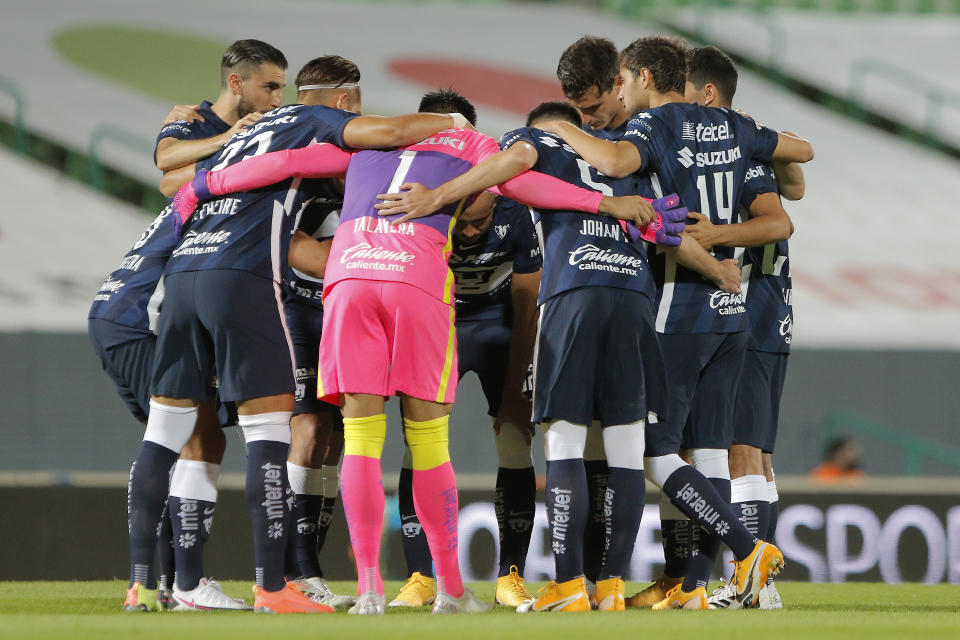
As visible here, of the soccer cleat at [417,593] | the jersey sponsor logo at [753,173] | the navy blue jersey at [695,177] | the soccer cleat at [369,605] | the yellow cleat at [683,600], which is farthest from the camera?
the jersey sponsor logo at [753,173]

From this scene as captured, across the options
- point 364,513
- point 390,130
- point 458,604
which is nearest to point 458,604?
point 458,604

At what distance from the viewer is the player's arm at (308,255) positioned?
5488mm

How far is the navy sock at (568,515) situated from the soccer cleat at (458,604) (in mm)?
326

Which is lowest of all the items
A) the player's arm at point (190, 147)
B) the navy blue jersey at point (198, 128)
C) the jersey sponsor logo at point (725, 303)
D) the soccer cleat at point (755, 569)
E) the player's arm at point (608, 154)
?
the soccer cleat at point (755, 569)

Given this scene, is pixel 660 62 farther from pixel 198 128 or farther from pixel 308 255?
pixel 198 128

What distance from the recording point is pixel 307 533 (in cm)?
586

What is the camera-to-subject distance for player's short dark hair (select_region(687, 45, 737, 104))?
575cm

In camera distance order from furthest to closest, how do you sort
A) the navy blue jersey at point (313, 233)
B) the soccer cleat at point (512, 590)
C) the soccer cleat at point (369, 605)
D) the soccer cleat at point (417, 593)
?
→ the navy blue jersey at point (313, 233), the soccer cleat at point (512, 590), the soccer cleat at point (417, 593), the soccer cleat at point (369, 605)

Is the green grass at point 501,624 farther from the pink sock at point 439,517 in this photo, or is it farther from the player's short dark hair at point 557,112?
the player's short dark hair at point 557,112

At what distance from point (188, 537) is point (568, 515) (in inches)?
58.8

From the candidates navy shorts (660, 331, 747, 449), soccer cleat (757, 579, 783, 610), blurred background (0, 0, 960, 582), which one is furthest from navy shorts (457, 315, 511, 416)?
blurred background (0, 0, 960, 582)

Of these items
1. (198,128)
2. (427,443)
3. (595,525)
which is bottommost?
(595,525)

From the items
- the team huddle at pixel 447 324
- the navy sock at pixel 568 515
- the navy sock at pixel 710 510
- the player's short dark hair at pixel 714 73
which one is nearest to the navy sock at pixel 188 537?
the team huddle at pixel 447 324

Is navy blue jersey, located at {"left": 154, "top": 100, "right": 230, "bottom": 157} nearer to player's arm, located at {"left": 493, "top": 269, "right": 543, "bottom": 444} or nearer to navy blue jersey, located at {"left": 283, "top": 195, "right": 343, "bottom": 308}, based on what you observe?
navy blue jersey, located at {"left": 283, "top": 195, "right": 343, "bottom": 308}
